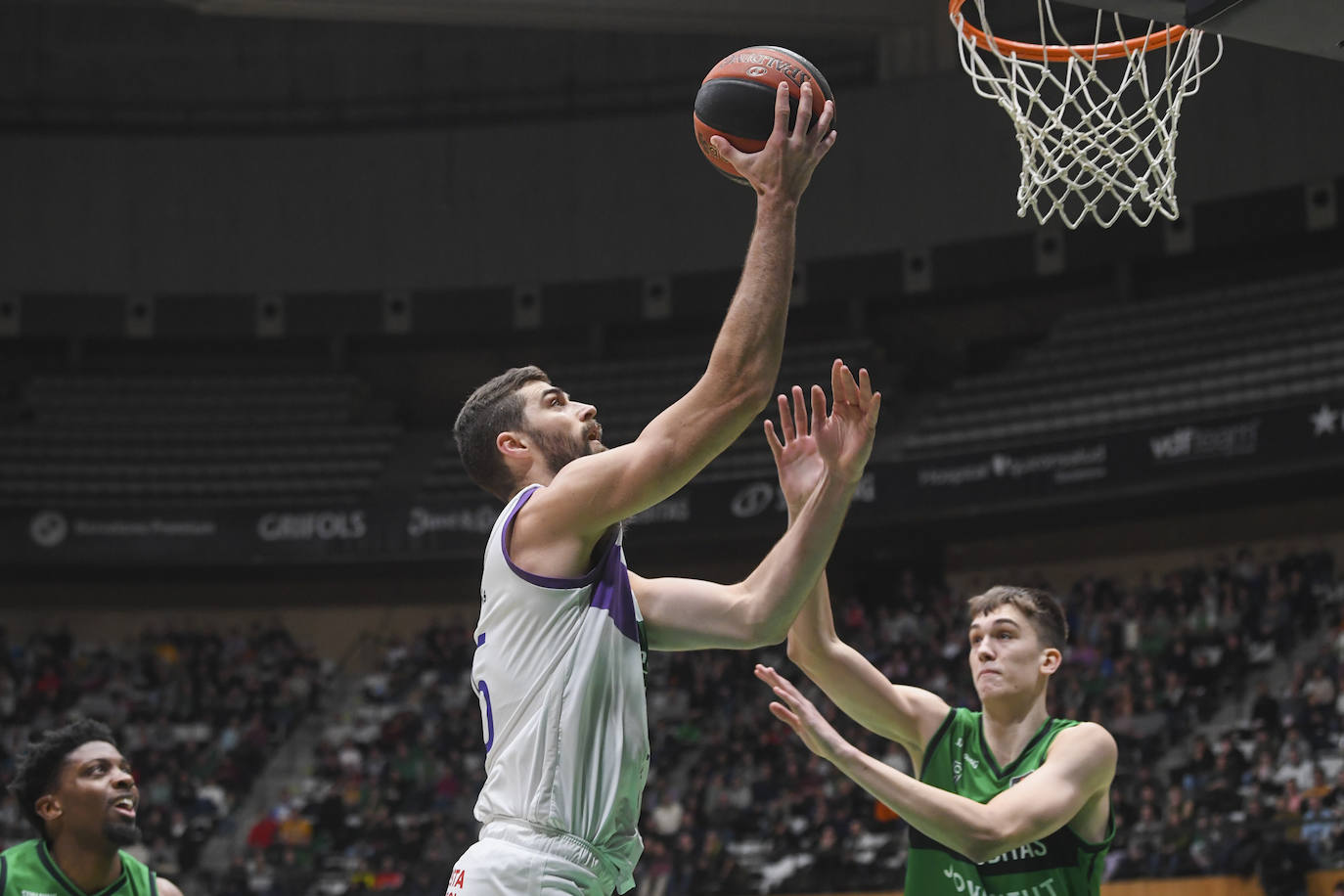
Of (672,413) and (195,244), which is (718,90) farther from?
(195,244)

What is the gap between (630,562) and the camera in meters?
21.7

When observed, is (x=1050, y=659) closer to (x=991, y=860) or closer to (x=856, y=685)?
(x=856, y=685)

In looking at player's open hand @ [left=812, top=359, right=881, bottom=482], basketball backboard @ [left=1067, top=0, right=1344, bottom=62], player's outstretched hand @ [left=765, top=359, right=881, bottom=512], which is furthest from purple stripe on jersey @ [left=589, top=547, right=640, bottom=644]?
basketball backboard @ [left=1067, top=0, right=1344, bottom=62]

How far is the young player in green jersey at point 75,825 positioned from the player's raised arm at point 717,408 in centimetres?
238

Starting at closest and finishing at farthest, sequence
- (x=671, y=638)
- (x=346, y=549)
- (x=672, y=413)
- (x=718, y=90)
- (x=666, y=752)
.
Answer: (x=672, y=413)
(x=671, y=638)
(x=718, y=90)
(x=666, y=752)
(x=346, y=549)

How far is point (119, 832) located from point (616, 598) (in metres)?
2.37

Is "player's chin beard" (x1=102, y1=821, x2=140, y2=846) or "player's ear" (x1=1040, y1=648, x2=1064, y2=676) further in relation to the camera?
"player's chin beard" (x1=102, y1=821, x2=140, y2=846)

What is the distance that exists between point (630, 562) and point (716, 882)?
8.48 meters

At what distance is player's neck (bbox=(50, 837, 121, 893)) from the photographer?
4617 millimetres

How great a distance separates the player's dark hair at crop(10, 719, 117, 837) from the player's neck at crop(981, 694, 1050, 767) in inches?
112

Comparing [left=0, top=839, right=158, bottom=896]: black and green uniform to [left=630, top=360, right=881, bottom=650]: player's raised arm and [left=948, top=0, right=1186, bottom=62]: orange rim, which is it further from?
[left=948, top=0, right=1186, bottom=62]: orange rim

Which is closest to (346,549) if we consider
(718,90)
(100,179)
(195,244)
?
(195,244)

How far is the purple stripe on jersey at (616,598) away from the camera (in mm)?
3055

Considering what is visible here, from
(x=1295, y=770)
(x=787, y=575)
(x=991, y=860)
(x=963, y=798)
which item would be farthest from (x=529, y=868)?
(x=1295, y=770)
